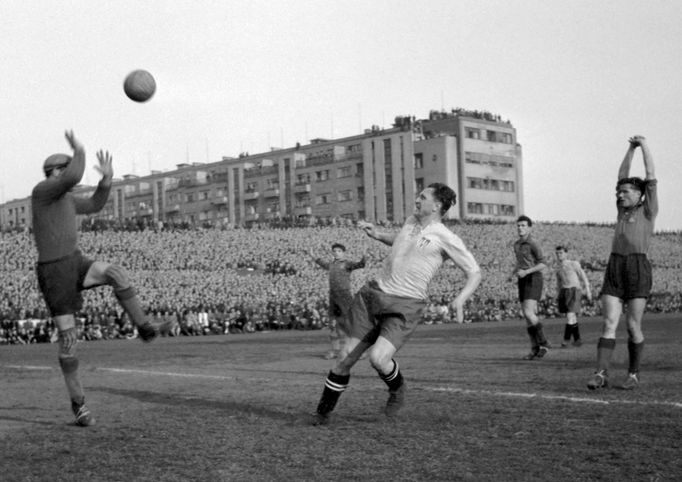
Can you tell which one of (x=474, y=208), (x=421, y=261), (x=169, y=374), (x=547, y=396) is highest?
(x=474, y=208)

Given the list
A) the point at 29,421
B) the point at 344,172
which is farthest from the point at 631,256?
the point at 344,172

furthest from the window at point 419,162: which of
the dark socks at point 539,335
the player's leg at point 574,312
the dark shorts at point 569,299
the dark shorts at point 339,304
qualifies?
the dark socks at point 539,335

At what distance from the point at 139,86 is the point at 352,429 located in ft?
14.3

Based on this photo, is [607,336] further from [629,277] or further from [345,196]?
[345,196]

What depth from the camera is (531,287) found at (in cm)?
1467

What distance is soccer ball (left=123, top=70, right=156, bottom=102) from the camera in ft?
30.0

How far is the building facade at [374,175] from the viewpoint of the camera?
103m

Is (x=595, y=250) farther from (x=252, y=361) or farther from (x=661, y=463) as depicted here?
(x=661, y=463)

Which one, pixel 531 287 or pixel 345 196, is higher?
pixel 345 196

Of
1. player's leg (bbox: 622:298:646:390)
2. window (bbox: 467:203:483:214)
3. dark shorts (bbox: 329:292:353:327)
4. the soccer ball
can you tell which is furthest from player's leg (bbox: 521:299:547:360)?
window (bbox: 467:203:483:214)

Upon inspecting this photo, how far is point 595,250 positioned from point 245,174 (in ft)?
193

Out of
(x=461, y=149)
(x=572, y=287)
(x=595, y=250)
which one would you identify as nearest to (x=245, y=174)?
(x=461, y=149)

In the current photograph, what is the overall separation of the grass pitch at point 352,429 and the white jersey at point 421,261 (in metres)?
1.06

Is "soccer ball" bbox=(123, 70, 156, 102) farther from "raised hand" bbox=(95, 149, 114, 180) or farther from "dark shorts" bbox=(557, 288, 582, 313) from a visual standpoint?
"dark shorts" bbox=(557, 288, 582, 313)
